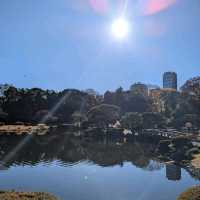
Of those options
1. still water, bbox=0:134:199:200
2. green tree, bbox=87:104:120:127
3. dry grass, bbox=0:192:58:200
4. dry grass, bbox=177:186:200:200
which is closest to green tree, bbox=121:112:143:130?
green tree, bbox=87:104:120:127

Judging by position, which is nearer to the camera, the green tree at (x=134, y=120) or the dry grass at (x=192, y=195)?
the dry grass at (x=192, y=195)

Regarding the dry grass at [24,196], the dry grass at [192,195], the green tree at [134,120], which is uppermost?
the green tree at [134,120]

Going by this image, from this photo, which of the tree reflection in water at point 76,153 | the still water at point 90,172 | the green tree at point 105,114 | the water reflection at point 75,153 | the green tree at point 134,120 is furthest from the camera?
the green tree at point 105,114

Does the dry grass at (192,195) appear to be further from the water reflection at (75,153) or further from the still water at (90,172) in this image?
the water reflection at (75,153)

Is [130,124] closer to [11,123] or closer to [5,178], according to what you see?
[11,123]

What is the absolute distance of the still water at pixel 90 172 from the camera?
1065 inches

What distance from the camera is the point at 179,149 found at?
1709 inches

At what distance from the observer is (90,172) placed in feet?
116

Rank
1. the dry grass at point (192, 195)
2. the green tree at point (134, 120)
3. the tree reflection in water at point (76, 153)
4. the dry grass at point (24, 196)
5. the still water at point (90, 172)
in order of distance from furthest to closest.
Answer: the green tree at point (134, 120), the tree reflection in water at point (76, 153), the still water at point (90, 172), the dry grass at point (192, 195), the dry grass at point (24, 196)

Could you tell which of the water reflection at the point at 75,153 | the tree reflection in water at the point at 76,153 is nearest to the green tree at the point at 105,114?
the tree reflection in water at the point at 76,153

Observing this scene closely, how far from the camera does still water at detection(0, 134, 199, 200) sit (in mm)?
27062

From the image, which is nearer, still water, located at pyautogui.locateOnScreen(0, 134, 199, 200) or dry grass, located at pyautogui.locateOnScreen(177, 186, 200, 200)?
dry grass, located at pyautogui.locateOnScreen(177, 186, 200, 200)

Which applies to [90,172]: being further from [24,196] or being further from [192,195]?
[192,195]

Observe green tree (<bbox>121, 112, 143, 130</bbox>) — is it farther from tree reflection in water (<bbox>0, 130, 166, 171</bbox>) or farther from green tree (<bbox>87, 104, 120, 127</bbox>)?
tree reflection in water (<bbox>0, 130, 166, 171</bbox>)
